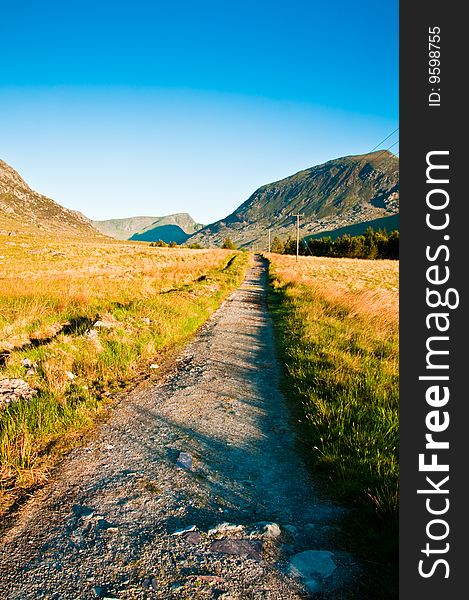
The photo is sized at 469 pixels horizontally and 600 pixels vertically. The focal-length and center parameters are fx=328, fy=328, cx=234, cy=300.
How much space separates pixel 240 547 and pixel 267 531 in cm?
29

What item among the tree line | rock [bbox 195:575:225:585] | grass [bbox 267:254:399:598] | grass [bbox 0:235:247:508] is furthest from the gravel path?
the tree line

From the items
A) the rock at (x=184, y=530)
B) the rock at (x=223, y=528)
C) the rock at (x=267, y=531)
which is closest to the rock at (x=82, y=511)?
the rock at (x=184, y=530)

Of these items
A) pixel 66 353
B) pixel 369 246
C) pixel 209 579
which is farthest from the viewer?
pixel 369 246

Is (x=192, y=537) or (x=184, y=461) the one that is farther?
(x=184, y=461)

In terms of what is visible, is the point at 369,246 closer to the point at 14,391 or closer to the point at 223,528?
the point at 14,391

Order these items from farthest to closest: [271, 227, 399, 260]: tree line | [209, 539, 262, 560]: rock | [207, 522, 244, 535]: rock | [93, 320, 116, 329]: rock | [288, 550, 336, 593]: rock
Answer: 1. [271, 227, 399, 260]: tree line
2. [93, 320, 116, 329]: rock
3. [207, 522, 244, 535]: rock
4. [209, 539, 262, 560]: rock
5. [288, 550, 336, 593]: rock

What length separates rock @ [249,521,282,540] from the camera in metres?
2.87

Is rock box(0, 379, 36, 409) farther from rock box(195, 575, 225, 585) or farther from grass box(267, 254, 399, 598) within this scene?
grass box(267, 254, 399, 598)

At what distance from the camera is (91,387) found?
614 centimetres

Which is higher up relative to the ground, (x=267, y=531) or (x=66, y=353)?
(x=66, y=353)

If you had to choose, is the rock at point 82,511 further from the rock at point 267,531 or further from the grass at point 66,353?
the rock at point 267,531

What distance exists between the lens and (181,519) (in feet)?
10.1

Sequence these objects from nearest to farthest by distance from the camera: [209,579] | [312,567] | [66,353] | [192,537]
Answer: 1. [209,579]
2. [312,567]
3. [192,537]
4. [66,353]

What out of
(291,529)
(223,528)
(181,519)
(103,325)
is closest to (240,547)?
(223,528)
